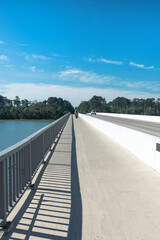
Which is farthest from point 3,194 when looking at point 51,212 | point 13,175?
point 51,212

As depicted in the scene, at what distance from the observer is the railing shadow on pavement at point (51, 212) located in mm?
3000

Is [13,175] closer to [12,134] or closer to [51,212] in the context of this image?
[51,212]

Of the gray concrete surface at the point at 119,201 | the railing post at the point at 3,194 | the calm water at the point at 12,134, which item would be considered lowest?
the calm water at the point at 12,134

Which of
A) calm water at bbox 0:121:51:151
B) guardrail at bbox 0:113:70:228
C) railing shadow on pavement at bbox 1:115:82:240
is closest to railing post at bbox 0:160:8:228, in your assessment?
guardrail at bbox 0:113:70:228

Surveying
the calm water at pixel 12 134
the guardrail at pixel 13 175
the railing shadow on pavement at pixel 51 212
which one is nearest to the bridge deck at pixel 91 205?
the railing shadow on pavement at pixel 51 212

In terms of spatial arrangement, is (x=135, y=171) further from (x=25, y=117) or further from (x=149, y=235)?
(x=25, y=117)

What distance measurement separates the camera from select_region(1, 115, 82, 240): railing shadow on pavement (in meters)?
3.00

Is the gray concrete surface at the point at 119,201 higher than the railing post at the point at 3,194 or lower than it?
lower

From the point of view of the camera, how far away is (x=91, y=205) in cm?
395

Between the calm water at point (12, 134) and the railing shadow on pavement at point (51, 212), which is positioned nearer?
the railing shadow on pavement at point (51, 212)

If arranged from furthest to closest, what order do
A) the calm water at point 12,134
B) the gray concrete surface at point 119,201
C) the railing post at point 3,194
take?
the calm water at point 12,134 → the gray concrete surface at point 119,201 → the railing post at point 3,194

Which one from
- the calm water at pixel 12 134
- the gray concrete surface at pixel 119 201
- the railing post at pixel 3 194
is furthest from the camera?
the calm water at pixel 12 134

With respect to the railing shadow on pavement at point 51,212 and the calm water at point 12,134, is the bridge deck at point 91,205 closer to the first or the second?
the railing shadow on pavement at point 51,212

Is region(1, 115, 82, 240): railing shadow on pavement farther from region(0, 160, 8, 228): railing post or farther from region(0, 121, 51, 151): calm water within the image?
region(0, 121, 51, 151): calm water
